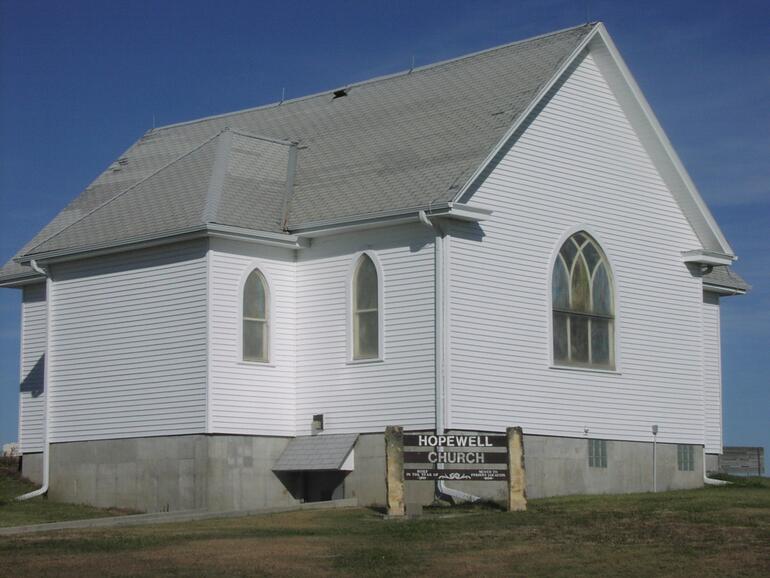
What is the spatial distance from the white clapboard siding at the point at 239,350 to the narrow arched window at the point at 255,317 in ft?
0.45

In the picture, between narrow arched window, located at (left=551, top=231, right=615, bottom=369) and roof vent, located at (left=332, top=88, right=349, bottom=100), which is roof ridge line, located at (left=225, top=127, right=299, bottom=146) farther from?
narrow arched window, located at (left=551, top=231, right=615, bottom=369)

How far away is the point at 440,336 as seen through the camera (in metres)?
29.7

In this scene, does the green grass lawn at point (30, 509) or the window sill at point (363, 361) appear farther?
the window sill at point (363, 361)

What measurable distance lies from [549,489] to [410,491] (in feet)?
11.8

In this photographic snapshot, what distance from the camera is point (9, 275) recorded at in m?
37.7

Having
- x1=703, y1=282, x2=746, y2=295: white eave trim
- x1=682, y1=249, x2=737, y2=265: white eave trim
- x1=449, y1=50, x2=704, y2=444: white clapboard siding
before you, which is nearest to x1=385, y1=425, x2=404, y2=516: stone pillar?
x1=449, y1=50, x2=704, y2=444: white clapboard siding

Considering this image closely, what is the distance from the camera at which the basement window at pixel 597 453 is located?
33094 millimetres

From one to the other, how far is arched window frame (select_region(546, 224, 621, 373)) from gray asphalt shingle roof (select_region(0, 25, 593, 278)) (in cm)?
334

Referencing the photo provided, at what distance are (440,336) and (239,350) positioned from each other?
4.70m

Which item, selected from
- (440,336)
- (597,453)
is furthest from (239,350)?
(597,453)

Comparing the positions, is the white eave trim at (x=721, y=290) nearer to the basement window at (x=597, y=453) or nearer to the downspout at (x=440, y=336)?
the basement window at (x=597, y=453)

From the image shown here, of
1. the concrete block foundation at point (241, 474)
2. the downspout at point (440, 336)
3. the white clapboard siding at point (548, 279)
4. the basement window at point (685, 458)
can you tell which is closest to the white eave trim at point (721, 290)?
the white clapboard siding at point (548, 279)

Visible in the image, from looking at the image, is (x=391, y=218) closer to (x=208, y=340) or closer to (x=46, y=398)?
(x=208, y=340)

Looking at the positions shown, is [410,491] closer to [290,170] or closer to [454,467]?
[454,467]
